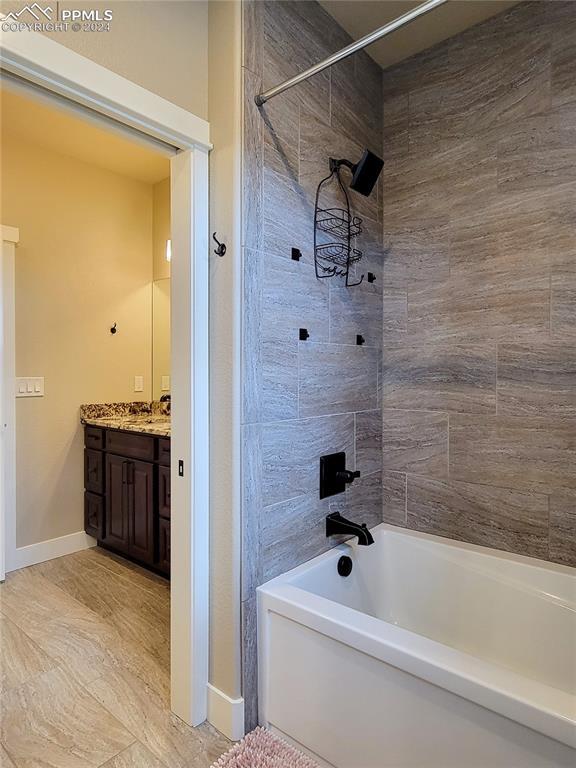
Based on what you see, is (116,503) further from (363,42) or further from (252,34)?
(363,42)

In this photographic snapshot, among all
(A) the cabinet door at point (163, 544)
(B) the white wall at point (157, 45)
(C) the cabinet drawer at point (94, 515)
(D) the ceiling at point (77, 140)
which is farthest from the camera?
(C) the cabinet drawer at point (94, 515)

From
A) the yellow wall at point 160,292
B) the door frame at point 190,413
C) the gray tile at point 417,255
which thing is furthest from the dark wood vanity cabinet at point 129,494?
the gray tile at point 417,255

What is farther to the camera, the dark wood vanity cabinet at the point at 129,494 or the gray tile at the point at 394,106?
the dark wood vanity cabinet at the point at 129,494

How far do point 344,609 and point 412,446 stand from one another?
1034mm

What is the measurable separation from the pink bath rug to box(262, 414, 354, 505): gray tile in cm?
81

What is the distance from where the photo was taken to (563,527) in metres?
1.90

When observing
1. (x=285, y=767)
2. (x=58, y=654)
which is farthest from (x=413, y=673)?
(x=58, y=654)

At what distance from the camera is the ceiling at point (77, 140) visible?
2.68 m

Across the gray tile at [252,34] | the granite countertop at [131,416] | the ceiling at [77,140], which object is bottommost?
the granite countertop at [131,416]

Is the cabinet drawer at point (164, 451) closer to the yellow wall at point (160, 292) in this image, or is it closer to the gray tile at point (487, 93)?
the yellow wall at point (160, 292)

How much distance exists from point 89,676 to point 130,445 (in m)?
1.35

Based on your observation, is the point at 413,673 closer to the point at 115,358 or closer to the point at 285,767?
the point at 285,767

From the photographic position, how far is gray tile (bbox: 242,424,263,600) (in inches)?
64.9

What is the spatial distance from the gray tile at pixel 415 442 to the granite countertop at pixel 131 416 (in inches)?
51.3
